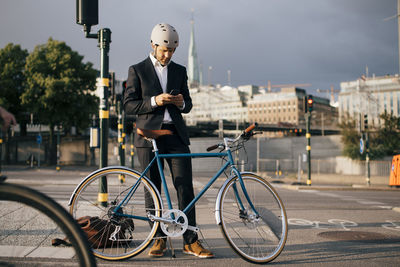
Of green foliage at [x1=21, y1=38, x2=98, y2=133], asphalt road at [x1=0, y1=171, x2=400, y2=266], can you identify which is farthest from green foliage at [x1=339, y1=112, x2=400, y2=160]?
asphalt road at [x1=0, y1=171, x2=400, y2=266]

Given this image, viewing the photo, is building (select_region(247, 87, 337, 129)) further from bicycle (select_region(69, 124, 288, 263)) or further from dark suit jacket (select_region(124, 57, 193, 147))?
bicycle (select_region(69, 124, 288, 263))

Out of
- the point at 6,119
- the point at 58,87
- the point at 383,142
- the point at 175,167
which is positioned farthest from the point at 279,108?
the point at 6,119

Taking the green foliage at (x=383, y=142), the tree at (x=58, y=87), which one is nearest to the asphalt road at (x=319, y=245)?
the tree at (x=58, y=87)

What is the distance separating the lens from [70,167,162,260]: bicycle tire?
3410mm

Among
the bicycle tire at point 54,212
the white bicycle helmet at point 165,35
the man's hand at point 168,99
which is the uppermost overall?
the white bicycle helmet at point 165,35

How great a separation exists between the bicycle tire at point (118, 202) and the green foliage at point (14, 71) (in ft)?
117

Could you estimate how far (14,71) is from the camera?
1412 inches

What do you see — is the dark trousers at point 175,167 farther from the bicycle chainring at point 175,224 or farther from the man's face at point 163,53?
the man's face at point 163,53

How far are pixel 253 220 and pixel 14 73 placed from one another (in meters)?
37.3

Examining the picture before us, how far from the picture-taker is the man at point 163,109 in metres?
3.69

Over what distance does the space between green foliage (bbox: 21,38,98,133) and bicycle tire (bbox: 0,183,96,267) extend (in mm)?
33862

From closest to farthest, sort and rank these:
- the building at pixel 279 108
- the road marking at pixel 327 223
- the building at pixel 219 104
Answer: the road marking at pixel 327 223 → the building at pixel 279 108 → the building at pixel 219 104

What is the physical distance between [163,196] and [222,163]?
68 cm

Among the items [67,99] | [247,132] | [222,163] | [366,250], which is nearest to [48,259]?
[222,163]
